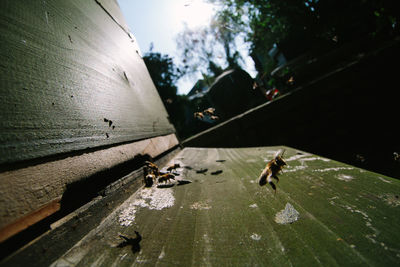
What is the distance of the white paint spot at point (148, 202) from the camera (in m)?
0.95

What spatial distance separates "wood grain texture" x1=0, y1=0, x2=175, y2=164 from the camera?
0.75 m

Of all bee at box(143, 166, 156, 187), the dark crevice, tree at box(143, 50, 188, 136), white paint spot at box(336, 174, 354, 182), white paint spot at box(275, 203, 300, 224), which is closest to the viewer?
the dark crevice

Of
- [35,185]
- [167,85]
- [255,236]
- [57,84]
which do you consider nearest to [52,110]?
[57,84]

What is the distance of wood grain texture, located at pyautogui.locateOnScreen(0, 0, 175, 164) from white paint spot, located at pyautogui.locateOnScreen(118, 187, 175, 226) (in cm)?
47

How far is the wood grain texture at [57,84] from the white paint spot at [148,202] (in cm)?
47

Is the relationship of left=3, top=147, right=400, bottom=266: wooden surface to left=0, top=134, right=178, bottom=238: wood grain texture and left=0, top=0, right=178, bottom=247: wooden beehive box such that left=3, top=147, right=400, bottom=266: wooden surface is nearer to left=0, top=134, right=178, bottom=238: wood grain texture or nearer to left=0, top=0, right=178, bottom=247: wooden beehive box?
left=0, top=134, right=178, bottom=238: wood grain texture

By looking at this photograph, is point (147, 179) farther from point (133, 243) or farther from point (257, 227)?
point (257, 227)

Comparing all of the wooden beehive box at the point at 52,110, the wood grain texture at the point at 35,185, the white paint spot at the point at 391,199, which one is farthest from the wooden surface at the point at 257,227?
the wooden beehive box at the point at 52,110

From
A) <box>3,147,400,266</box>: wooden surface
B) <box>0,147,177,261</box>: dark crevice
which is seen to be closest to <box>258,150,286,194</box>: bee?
<box>3,147,400,266</box>: wooden surface

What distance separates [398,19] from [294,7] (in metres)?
6.67

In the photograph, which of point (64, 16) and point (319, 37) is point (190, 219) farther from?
point (319, 37)

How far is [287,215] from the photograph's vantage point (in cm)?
85

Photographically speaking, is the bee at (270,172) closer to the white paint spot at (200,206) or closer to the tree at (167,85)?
the white paint spot at (200,206)

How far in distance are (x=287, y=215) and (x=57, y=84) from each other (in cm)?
153
